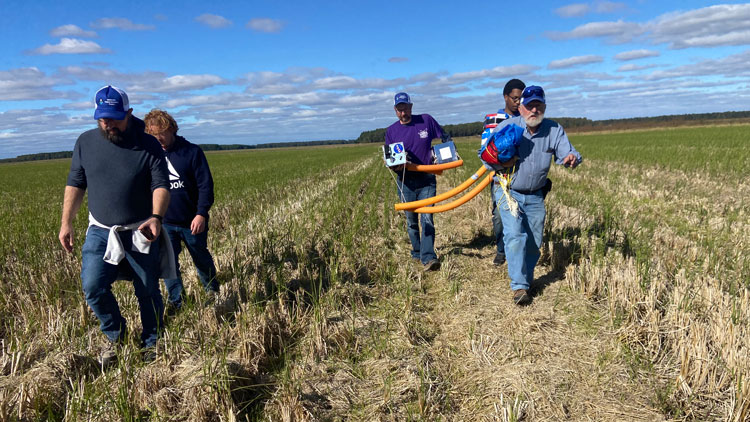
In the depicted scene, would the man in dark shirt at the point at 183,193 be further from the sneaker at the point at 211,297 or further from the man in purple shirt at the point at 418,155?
the man in purple shirt at the point at 418,155

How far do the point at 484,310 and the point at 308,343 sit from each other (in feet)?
5.66

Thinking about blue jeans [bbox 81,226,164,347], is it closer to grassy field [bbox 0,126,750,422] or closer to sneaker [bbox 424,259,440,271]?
grassy field [bbox 0,126,750,422]

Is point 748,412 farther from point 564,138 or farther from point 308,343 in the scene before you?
point 308,343

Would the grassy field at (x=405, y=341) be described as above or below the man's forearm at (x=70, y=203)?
below

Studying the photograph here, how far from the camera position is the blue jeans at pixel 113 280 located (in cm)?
309

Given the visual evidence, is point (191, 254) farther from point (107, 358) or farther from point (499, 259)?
point (499, 259)

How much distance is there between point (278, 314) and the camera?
151 inches

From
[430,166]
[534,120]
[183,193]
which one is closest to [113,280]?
[183,193]

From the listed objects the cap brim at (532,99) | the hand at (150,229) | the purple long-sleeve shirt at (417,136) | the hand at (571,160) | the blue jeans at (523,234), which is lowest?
the blue jeans at (523,234)

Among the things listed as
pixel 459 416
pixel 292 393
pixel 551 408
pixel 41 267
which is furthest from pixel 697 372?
pixel 41 267

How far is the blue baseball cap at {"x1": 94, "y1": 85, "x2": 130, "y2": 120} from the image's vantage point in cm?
294

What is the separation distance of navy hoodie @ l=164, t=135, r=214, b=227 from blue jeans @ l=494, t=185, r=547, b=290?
3011 mm

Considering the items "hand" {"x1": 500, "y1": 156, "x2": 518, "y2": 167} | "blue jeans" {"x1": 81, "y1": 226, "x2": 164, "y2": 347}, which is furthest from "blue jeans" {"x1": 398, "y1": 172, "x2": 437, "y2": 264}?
"blue jeans" {"x1": 81, "y1": 226, "x2": 164, "y2": 347}

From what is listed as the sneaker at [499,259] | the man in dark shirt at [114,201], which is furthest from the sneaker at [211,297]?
the sneaker at [499,259]
